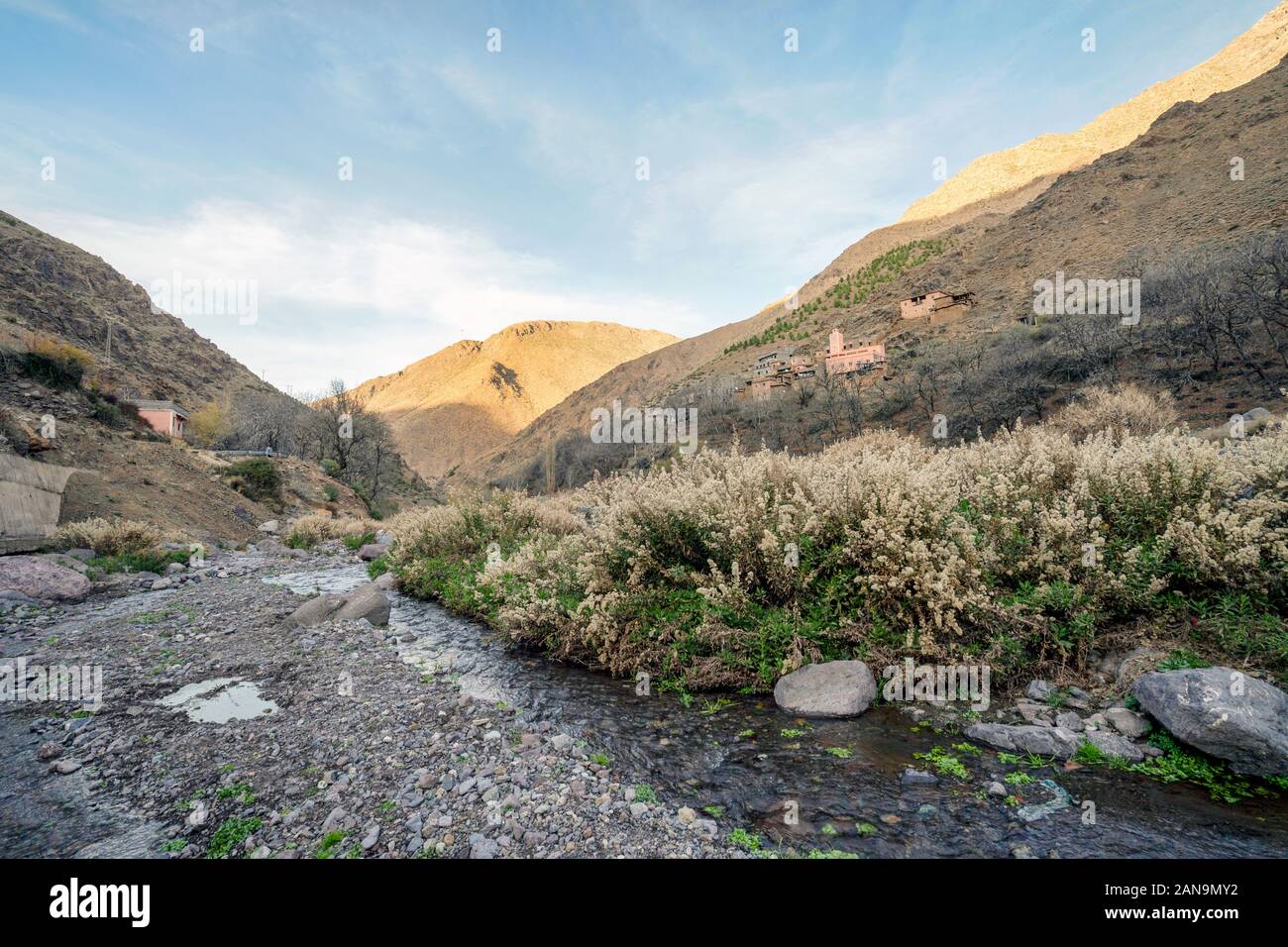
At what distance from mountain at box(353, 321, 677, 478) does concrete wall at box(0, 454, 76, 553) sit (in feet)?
271

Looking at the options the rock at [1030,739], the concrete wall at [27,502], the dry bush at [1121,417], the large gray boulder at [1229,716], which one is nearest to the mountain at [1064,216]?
the dry bush at [1121,417]

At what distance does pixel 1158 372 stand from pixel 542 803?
28592 millimetres

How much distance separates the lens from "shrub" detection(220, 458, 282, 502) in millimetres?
25100

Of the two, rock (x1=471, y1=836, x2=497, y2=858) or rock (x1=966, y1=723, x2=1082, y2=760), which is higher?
rock (x1=966, y1=723, x2=1082, y2=760)

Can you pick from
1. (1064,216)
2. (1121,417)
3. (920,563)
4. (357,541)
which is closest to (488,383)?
(1064,216)

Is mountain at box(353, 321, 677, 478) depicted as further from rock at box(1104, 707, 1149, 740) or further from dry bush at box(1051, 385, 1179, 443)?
rock at box(1104, 707, 1149, 740)

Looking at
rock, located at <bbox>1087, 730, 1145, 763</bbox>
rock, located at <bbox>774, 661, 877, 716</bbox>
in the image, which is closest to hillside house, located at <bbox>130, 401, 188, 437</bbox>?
rock, located at <bbox>774, 661, 877, 716</bbox>

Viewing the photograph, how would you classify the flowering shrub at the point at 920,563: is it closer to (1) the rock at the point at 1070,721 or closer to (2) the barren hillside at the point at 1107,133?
(1) the rock at the point at 1070,721

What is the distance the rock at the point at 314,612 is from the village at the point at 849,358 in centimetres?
3578

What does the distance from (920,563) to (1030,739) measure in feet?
5.11

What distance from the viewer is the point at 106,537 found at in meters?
13.1

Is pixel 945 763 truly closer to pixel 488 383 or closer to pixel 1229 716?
pixel 1229 716

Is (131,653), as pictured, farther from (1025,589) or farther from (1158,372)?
(1158,372)

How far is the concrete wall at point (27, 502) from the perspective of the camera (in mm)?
11758
